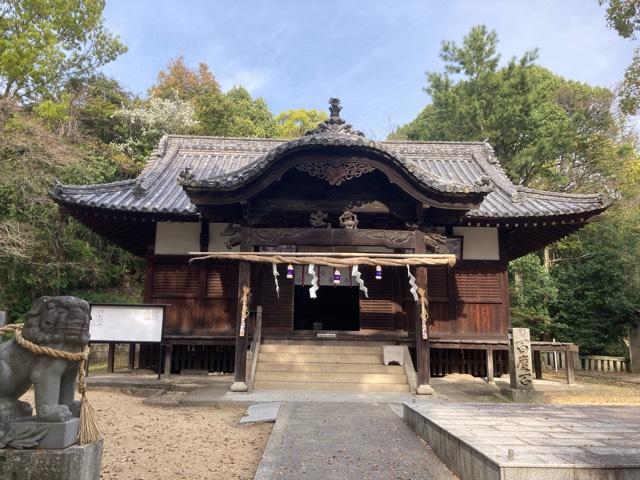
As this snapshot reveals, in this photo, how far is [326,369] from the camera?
401 inches

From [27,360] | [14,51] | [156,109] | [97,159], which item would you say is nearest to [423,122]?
[156,109]

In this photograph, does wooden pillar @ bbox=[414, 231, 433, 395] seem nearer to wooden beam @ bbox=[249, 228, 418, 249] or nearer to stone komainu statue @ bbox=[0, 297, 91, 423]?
wooden beam @ bbox=[249, 228, 418, 249]

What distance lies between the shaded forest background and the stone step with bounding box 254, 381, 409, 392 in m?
9.51

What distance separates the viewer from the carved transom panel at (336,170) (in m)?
9.23

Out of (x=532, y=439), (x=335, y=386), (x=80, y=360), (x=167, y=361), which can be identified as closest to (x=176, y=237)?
(x=167, y=361)

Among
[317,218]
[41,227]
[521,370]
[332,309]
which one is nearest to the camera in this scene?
[521,370]

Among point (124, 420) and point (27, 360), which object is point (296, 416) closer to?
point (124, 420)

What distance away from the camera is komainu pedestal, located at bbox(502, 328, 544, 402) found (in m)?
8.78

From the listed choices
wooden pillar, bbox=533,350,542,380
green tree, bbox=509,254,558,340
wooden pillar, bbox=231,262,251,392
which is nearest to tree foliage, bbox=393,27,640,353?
green tree, bbox=509,254,558,340

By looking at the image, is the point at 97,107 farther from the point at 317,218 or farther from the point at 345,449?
the point at 345,449

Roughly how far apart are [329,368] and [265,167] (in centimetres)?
485

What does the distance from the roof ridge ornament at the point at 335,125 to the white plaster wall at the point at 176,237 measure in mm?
4366

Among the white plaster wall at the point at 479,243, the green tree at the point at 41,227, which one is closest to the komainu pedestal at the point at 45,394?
the white plaster wall at the point at 479,243

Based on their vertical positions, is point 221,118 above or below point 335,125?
above
